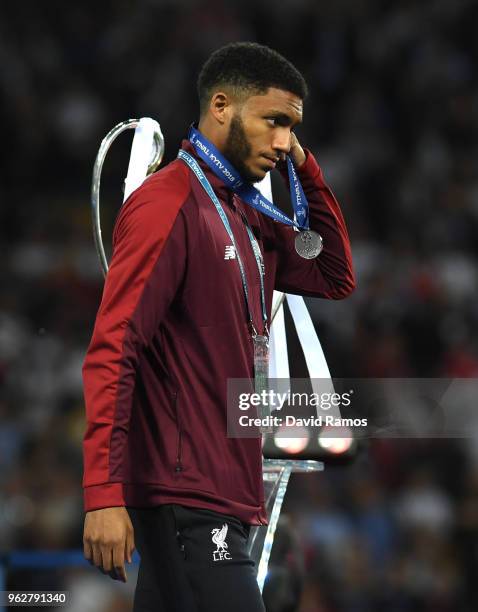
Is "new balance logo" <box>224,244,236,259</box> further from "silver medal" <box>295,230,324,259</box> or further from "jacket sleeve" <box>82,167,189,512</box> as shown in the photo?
"silver medal" <box>295,230,324,259</box>

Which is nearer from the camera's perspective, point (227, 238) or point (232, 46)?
point (227, 238)

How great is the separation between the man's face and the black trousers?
0.73 meters

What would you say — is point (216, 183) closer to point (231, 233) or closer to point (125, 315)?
point (231, 233)

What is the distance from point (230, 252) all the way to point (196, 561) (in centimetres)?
60

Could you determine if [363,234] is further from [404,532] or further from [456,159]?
[404,532]

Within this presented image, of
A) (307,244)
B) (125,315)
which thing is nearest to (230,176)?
(307,244)

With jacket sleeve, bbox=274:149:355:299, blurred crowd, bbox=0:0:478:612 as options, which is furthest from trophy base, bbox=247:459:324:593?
blurred crowd, bbox=0:0:478:612

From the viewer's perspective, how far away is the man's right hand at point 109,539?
2154 mm

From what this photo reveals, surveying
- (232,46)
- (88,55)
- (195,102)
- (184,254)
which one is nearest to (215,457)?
(184,254)

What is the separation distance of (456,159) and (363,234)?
3.25ft

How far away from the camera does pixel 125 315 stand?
2271 mm

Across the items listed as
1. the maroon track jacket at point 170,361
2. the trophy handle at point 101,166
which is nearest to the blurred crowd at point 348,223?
the trophy handle at point 101,166

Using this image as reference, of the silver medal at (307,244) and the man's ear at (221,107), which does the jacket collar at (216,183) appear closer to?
the man's ear at (221,107)

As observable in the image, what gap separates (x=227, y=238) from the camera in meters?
2.48
